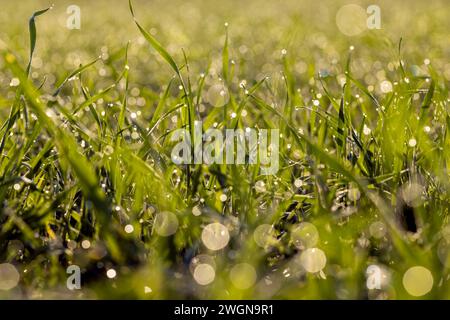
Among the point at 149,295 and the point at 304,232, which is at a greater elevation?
the point at 304,232

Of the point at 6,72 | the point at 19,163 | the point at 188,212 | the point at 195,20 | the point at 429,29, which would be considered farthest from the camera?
the point at 195,20

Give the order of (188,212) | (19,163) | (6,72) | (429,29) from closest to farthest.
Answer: (188,212) → (19,163) → (6,72) → (429,29)

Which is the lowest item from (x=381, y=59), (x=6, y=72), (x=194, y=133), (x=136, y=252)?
(x=136, y=252)

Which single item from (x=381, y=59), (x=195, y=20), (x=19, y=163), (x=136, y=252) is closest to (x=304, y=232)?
(x=136, y=252)

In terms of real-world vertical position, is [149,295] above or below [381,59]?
below

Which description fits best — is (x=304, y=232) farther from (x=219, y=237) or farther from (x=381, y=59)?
(x=381, y=59)
